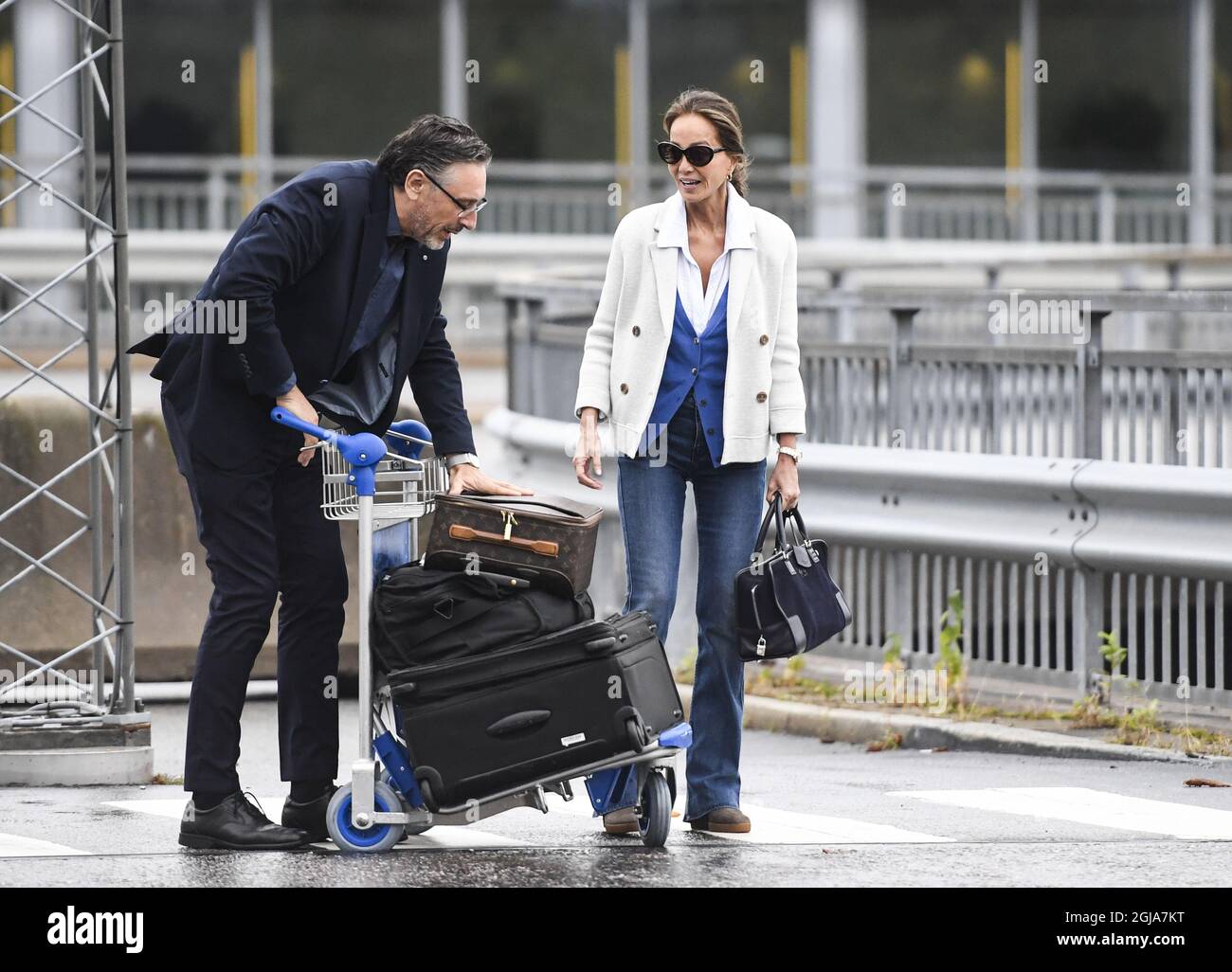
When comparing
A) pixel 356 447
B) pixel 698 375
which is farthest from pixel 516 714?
pixel 698 375

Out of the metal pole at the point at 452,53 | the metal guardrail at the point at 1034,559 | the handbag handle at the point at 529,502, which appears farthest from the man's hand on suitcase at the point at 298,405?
the metal pole at the point at 452,53

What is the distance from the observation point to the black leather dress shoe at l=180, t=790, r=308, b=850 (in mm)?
5844

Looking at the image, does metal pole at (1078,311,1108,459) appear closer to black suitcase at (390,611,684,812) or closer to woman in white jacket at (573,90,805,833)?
woman in white jacket at (573,90,805,833)

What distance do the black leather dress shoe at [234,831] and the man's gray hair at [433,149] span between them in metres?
1.69

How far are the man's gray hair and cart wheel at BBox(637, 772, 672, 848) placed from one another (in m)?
1.66

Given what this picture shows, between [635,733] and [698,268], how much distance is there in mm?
1341

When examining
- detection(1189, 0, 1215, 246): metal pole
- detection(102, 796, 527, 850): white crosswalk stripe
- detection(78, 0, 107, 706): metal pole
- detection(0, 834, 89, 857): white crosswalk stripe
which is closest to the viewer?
detection(0, 834, 89, 857): white crosswalk stripe

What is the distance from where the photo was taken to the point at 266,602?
19.4ft

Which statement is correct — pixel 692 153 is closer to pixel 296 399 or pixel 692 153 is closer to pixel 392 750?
pixel 296 399

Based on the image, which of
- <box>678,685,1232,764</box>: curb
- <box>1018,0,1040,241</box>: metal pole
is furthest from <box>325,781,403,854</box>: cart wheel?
<box>1018,0,1040,241</box>: metal pole

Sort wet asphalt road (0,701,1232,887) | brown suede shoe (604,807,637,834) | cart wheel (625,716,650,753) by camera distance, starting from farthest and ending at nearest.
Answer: brown suede shoe (604,807,637,834) → cart wheel (625,716,650,753) → wet asphalt road (0,701,1232,887)

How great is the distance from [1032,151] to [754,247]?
21047mm
